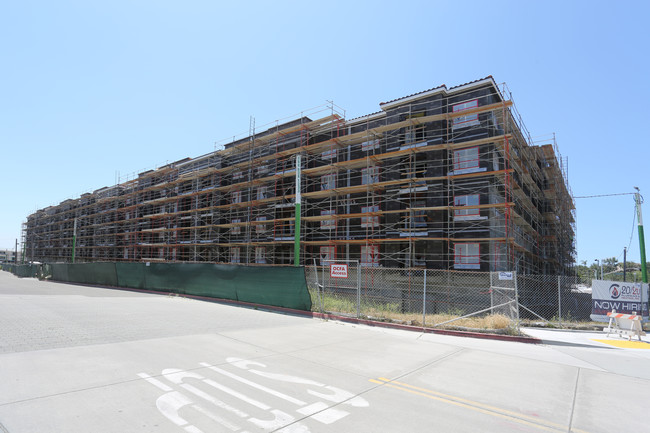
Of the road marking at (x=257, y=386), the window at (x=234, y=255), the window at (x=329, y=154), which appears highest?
the window at (x=329, y=154)

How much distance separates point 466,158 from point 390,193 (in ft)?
18.1

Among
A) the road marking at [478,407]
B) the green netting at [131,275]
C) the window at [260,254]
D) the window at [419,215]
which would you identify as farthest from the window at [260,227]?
the road marking at [478,407]

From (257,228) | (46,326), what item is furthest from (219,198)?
(46,326)

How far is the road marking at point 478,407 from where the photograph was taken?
4.67 meters

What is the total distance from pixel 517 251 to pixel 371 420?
2380 centimetres

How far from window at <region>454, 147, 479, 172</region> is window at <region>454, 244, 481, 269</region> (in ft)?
16.2

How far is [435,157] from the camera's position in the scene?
79.0 feet

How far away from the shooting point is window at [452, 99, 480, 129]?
23125 mm

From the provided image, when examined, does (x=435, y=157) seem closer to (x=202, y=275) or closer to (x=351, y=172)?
(x=351, y=172)

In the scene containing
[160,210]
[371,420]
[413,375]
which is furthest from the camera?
[160,210]

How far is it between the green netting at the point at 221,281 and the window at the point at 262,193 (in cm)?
1250

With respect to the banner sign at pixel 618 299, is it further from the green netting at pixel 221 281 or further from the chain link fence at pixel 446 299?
the green netting at pixel 221 281

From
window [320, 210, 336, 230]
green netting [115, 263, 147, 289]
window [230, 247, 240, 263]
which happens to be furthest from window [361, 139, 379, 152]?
green netting [115, 263, 147, 289]

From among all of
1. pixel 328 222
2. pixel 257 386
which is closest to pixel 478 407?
pixel 257 386
